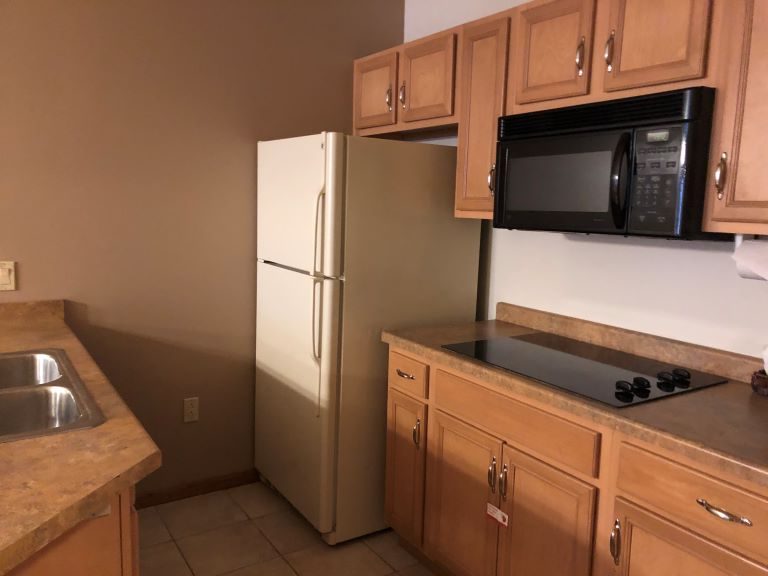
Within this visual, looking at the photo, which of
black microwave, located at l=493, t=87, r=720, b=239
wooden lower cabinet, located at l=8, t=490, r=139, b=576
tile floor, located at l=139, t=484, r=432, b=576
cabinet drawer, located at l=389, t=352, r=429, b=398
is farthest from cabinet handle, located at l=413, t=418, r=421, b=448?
wooden lower cabinet, located at l=8, t=490, r=139, b=576

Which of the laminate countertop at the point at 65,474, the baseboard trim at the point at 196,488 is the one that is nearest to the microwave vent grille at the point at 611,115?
the laminate countertop at the point at 65,474

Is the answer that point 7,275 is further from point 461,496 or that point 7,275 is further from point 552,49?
point 552,49

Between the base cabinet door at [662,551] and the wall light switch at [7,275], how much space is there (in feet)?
7.43

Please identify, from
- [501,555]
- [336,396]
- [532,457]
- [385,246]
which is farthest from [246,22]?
[501,555]

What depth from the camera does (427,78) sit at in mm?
2656

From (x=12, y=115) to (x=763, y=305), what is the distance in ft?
8.74

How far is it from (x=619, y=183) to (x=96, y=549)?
160cm

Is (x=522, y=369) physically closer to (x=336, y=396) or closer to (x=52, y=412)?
(x=336, y=396)

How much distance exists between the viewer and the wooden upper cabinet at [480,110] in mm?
2318

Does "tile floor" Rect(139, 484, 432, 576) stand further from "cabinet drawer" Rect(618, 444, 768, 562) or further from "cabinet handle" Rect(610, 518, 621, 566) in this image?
"cabinet drawer" Rect(618, 444, 768, 562)

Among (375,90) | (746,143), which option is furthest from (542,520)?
(375,90)

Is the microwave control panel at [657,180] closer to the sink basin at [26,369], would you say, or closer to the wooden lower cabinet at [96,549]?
the wooden lower cabinet at [96,549]

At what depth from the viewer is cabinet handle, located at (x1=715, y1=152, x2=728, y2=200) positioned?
5.55ft

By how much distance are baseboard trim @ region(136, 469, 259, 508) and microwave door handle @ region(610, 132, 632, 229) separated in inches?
85.1
